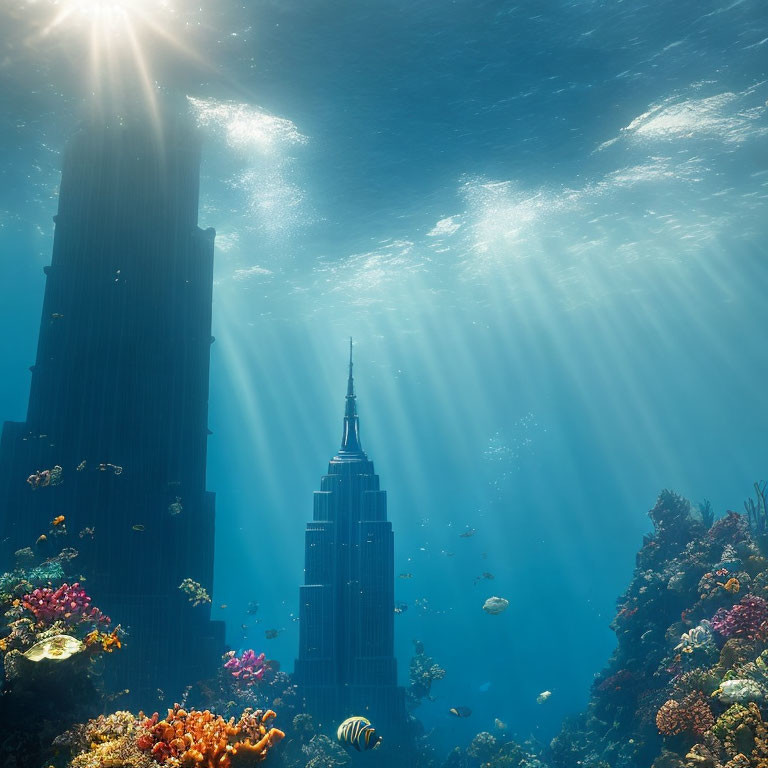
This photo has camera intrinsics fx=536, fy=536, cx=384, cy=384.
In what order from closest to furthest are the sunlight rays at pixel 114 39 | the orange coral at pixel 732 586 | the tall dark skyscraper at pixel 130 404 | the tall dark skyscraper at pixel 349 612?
1. the orange coral at pixel 732 586
2. the sunlight rays at pixel 114 39
3. the tall dark skyscraper at pixel 130 404
4. the tall dark skyscraper at pixel 349 612

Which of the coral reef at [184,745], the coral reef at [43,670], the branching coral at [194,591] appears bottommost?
the coral reef at [184,745]

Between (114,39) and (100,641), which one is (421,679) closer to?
(100,641)

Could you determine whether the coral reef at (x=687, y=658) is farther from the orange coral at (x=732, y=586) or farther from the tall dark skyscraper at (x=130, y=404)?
the tall dark skyscraper at (x=130, y=404)

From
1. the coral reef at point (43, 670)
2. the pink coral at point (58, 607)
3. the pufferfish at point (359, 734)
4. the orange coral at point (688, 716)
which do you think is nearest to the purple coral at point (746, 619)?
the orange coral at point (688, 716)

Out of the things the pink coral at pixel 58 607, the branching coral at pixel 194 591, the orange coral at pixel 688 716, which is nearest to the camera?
the pink coral at pixel 58 607

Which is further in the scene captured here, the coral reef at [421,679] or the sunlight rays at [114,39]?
the coral reef at [421,679]

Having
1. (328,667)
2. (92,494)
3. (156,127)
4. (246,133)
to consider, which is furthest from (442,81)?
(328,667)

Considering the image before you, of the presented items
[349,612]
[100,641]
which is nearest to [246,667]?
[349,612]

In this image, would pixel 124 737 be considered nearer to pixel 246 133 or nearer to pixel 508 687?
pixel 246 133
